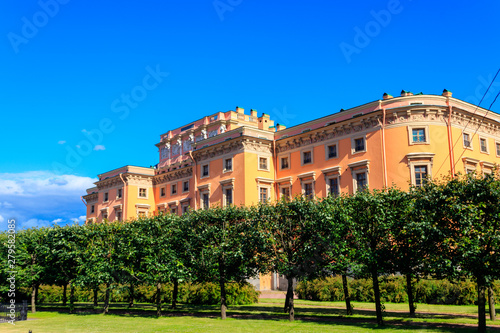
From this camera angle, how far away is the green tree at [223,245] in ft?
97.2

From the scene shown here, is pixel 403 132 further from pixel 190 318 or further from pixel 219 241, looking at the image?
pixel 190 318

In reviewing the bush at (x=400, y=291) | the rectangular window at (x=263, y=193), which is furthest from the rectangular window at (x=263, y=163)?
the bush at (x=400, y=291)

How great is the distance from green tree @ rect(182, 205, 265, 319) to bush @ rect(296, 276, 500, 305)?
9.43m

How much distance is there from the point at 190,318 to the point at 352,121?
26.1 meters

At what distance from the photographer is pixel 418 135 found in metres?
42.2

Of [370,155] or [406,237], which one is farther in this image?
[370,155]

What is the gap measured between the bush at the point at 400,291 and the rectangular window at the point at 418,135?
13.2 m

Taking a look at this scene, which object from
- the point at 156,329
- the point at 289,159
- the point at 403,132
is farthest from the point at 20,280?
the point at 403,132

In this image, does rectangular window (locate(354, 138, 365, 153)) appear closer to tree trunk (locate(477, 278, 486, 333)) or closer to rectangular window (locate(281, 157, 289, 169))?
rectangular window (locate(281, 157, 289, 169))

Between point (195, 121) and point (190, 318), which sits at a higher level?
point (195, 121)

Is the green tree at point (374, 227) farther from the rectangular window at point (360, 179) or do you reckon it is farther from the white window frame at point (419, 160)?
the rectangular window at point (360, 179)

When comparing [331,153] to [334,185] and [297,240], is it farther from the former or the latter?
[297,240]

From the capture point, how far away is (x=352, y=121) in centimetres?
4550

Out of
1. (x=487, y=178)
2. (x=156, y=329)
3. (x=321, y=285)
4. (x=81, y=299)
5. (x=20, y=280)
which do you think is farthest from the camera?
(x=81, y=299)
